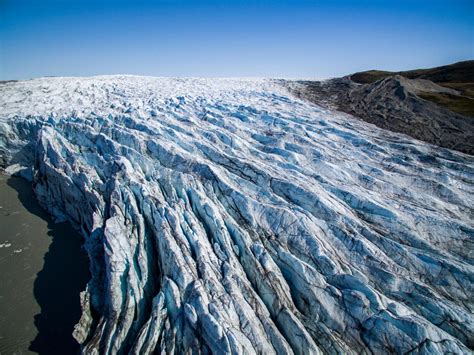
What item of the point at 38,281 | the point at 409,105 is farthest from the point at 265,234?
the point at 409,105

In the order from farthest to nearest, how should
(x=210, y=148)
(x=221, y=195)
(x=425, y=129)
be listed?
(x=425, y=129), (x=210, y=148), (x=221, y=195)

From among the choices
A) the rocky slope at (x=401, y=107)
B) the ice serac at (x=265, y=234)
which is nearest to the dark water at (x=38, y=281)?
the ice serac at (x=265, y=234)

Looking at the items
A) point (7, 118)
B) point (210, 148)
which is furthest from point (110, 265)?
point (7, 118)

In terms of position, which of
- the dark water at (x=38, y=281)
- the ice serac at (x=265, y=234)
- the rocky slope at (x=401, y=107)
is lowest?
the dark water at (x=38, y=281)

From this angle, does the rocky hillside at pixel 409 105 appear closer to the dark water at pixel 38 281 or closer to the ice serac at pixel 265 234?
the ice serac at pixel 265 234

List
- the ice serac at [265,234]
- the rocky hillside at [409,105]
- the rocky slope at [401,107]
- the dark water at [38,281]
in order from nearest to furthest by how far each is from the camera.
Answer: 1. the ice serac at [265,234]
2. the dark water at [38,281]
3. the rocky slope at [401,107]
4. the rocky hillside at [409,105]

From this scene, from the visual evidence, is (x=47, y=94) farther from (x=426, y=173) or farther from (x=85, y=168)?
(x=426, y=173)
